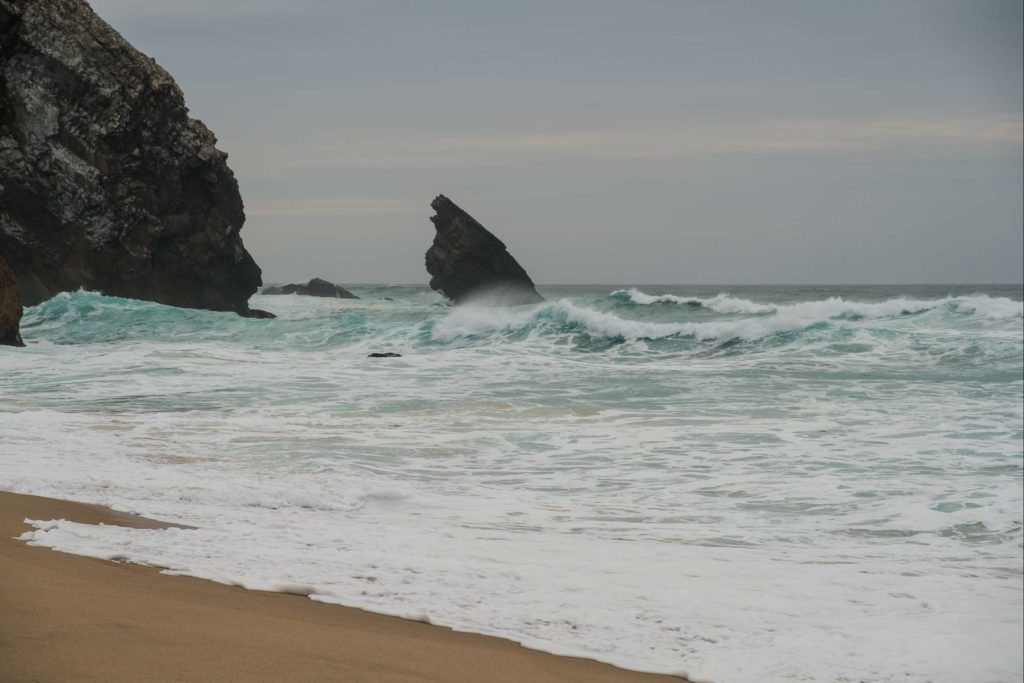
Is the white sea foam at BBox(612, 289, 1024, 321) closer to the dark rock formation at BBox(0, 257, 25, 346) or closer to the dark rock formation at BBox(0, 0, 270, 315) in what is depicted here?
the dark rock formation at BBox(0, 0, 270, 315)

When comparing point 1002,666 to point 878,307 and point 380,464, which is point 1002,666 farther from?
point 878,307

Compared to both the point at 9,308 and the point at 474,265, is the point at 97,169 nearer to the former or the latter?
the point at 9,308

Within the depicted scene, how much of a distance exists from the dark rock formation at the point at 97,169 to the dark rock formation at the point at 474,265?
13.7 metres

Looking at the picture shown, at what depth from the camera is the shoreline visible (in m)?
2.55

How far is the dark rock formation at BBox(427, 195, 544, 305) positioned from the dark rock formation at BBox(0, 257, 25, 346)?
30.7 metres

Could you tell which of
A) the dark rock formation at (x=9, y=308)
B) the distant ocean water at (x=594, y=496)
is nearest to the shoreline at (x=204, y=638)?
the distant ocean water at (x=594, y=496)

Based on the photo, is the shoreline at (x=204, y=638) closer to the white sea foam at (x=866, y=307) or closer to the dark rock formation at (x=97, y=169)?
the white sea foam at (x=866, y=307)

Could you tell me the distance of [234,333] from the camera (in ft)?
85.1

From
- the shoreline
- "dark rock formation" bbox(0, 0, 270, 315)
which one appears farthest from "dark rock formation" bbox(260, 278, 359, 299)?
the shoreline

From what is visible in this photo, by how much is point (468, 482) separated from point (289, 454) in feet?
5.71

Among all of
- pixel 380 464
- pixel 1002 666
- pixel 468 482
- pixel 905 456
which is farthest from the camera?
pixel 905 456

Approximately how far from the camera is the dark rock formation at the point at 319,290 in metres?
67.4

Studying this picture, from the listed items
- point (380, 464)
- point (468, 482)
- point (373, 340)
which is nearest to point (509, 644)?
point (468, 482)

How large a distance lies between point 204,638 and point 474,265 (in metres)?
45.3
